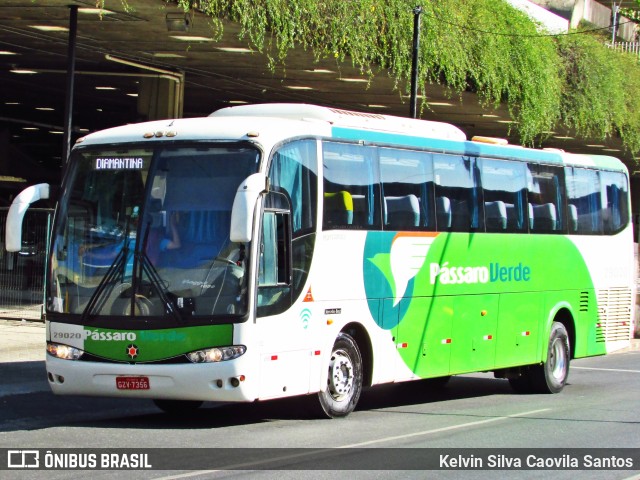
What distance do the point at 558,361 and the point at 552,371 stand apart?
29 centimetres

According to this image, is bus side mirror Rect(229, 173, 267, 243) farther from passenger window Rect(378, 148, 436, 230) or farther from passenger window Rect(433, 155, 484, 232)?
passenger window Rect(433, 155, 484, 232)

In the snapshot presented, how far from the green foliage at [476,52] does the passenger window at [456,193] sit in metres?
5.27

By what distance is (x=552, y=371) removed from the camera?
1777 cm

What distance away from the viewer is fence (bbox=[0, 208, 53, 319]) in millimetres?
23359

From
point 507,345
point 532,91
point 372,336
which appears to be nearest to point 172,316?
point 372,336

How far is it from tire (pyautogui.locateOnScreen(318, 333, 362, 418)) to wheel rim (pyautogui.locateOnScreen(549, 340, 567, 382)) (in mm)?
5026

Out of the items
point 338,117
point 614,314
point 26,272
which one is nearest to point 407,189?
point 338,117

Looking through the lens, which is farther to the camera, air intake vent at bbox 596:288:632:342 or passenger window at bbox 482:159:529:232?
air intake vent at bbox 596:288:632:342

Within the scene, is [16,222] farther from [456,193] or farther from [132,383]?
[456,193]

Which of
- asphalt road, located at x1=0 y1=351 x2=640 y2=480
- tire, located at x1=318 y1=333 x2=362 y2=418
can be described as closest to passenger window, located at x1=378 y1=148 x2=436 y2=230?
tire, located at x1=318 y1=333 x2=362 y2=418

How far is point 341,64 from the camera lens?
24.2 metres

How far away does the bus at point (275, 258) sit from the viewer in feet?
38.9

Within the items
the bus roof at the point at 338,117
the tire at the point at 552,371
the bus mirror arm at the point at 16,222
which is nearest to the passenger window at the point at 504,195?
the bus roof at the point at 338,117

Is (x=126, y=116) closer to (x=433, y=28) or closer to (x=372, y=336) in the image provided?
(x=433, y=28)
